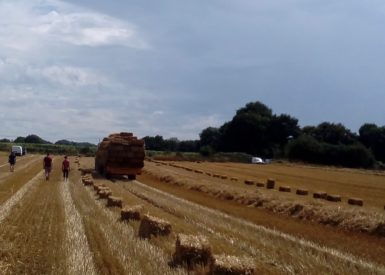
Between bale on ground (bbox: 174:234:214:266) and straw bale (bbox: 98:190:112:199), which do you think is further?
straw bale (bbox: 98:190:112:199)

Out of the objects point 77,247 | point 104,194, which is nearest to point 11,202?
point 104,194

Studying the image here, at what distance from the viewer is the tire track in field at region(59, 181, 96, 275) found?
1093 centimetres

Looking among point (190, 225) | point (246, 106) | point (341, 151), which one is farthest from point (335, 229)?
point (246, 106)

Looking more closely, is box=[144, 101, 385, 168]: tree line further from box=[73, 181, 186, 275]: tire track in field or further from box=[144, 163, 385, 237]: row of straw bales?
box=[73, 181, 186, 275]: tire track in field

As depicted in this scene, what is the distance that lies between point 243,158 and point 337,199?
94.6 metres

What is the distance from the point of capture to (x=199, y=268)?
11.1m

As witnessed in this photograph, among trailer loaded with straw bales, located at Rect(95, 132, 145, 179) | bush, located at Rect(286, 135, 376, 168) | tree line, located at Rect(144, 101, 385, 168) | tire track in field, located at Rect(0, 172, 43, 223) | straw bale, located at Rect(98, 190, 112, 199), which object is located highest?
tree line, located at Rect(144, 101, 385, 168)

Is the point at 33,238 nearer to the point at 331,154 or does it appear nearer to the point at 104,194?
the point at 104,194

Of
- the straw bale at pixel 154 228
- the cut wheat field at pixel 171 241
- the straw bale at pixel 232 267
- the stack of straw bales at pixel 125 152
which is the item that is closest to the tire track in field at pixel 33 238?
the cut wheat field at pixel 171 241

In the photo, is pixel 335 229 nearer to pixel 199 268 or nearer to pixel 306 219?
pixel 306 219

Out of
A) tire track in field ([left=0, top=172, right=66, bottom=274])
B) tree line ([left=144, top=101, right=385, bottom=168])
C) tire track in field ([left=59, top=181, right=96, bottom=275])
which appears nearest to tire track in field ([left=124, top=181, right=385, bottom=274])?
tire track in field ([left=59, top=181, right=96, bottom=275])

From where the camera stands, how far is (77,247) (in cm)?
1318

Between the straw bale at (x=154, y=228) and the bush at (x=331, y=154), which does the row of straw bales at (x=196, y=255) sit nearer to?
the straw bale at (x=154, y=228)

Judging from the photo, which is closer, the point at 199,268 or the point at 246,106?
the point at 199,268
